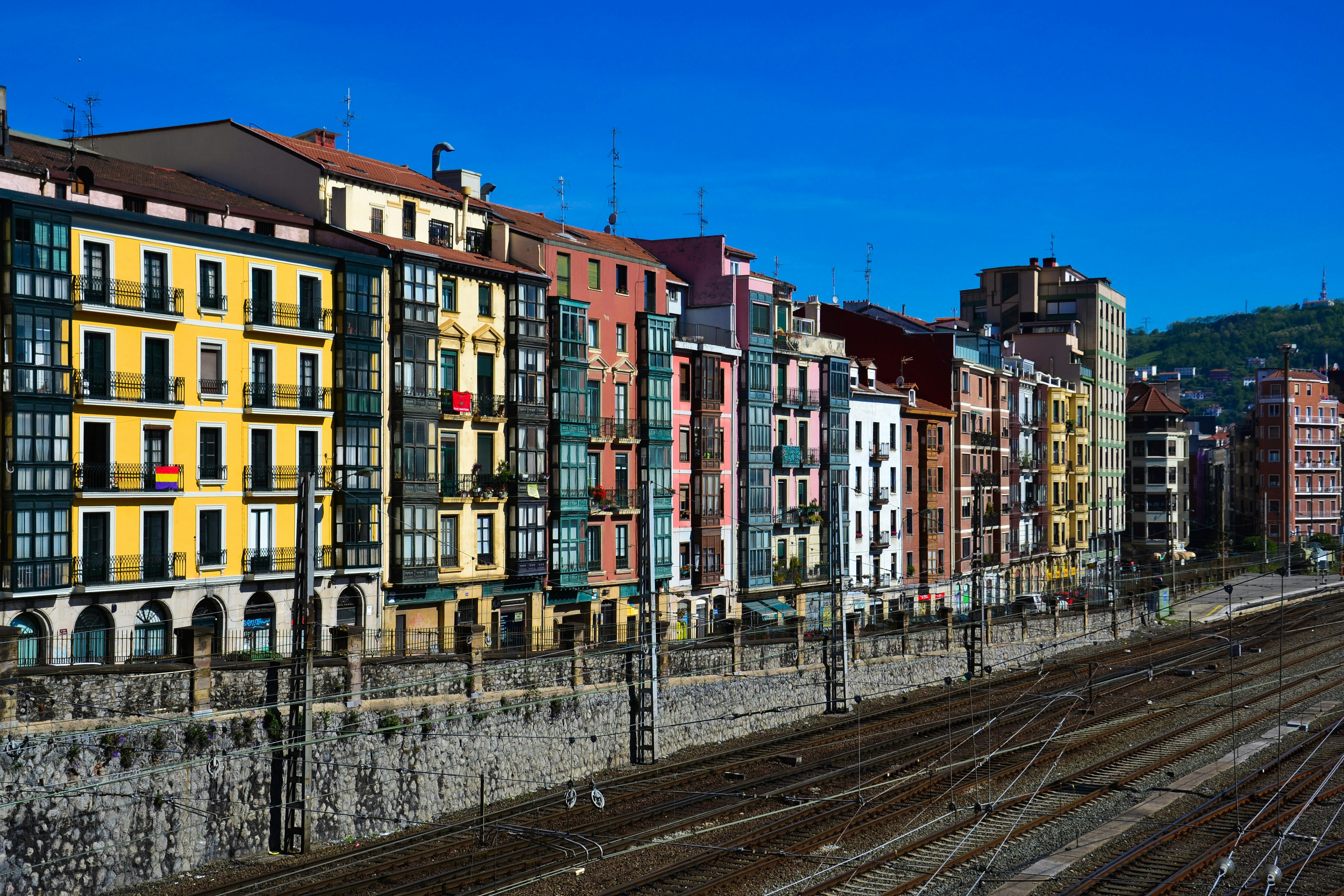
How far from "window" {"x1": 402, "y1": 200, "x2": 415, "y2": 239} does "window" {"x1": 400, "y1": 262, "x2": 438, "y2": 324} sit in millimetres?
2493

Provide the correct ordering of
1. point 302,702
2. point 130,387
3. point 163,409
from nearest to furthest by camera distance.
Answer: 1. point 302,702
2. point 130,387
3. point 163,409

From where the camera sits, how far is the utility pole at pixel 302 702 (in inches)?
1401

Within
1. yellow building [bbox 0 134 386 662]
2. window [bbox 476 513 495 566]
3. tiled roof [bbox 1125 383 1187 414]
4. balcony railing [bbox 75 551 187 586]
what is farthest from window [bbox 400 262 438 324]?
tiled roof [bbox 1125 383 1187 414]

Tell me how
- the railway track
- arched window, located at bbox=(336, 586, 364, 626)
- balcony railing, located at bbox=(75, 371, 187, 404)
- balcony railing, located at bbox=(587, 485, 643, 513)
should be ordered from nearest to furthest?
1. the railway track
2. balcony railing, located at bbox=(75, 371, 187, 404)
3. arched window, located at bbox=(336, 586, 364, 626)
4. balcony railing, located at bbox=(587, 485, 643, 513)

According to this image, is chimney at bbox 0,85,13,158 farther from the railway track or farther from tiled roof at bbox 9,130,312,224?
the railway track

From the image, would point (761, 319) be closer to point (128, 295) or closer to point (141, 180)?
point (141, 180)

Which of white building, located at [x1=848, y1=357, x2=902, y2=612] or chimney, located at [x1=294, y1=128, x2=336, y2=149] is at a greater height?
chimney, located at [x1=294, y1=128, x2=336, y2=149]

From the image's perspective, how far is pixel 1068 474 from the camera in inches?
4523

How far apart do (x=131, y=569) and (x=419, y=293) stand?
15872mm

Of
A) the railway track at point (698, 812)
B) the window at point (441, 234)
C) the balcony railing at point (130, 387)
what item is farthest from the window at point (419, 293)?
the railway track at point (698, 812)

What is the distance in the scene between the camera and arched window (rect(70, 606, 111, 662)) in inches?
1772

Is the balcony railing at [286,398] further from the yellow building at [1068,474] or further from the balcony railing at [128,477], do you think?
the yellow building at [1068,474]

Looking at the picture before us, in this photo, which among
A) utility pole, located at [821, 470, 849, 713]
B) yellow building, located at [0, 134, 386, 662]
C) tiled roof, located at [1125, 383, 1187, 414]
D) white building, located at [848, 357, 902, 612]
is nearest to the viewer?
yellow building, located at [0, 134, 386, 662]

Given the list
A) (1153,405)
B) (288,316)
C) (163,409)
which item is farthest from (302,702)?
(1153,405)
